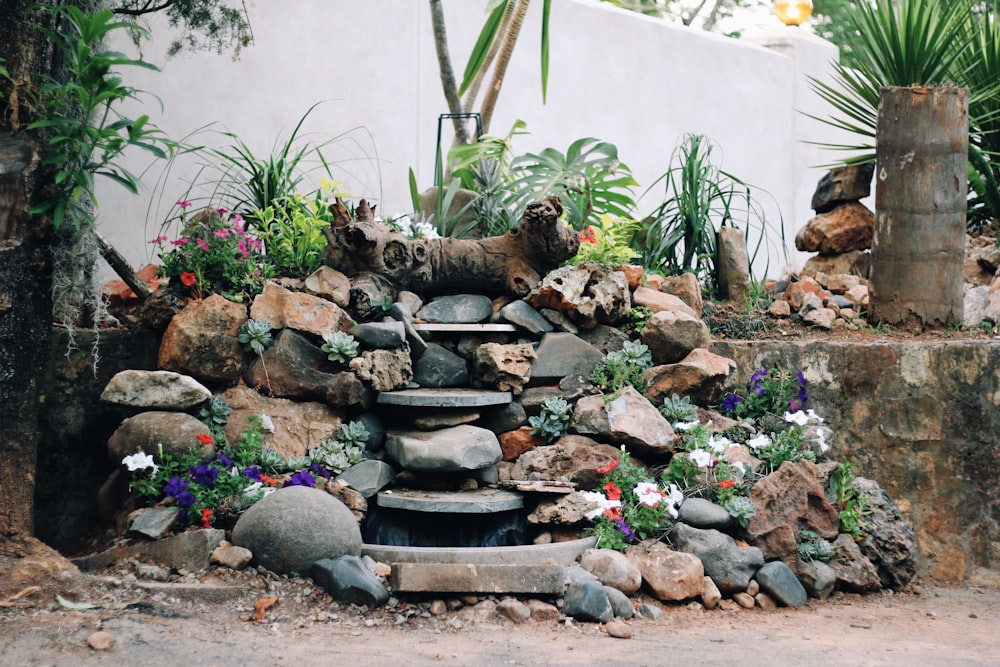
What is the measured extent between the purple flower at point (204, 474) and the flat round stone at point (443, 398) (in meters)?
0.91

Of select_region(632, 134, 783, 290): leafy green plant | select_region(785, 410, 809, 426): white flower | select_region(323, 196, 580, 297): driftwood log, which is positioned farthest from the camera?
select_region(632, 134, 783, 290): leafy green plant

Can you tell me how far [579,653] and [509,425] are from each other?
1722 mm

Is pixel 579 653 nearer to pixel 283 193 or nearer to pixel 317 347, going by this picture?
pixel 317 347

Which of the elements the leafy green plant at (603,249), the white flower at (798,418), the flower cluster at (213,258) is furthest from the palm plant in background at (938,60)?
the flower cluster at (213,258)

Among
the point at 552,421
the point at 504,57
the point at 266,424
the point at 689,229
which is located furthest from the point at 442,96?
the point at 266,424

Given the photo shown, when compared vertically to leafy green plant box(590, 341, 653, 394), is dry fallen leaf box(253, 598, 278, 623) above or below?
below

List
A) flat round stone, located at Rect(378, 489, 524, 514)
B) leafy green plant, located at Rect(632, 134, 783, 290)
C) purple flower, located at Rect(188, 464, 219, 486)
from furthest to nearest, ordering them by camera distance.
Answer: leafy green plant, located at Rect(632, 134, 783, 290) < flat round stone, located at Rect(378, 489, 524, 514) < purple flower, located at Rect(188, 464, 219, 486)

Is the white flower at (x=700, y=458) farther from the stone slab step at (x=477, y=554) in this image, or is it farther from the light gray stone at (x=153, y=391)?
the light gray stone at (x=153, y=391)

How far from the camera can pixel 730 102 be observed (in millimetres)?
10156

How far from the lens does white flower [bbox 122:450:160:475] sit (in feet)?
15.0

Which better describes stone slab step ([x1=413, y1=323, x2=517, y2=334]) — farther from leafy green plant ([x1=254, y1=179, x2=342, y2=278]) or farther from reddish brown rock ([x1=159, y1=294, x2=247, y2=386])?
reddish brown rock ([x1=159, y1=294, x2=247, y2=386])

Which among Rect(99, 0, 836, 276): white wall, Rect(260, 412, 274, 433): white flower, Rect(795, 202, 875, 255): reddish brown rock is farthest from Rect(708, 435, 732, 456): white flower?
Rect(99, 0, 836, 276): white wall

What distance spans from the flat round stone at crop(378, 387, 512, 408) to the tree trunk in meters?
2.66

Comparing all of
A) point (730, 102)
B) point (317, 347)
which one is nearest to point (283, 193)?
point (317, 347)
